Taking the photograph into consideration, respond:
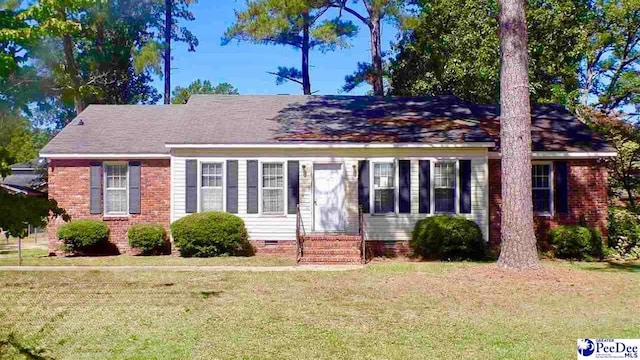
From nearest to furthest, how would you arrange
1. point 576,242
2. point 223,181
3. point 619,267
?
point 619,267, point 576,242, point 223,181

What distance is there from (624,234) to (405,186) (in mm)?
7200

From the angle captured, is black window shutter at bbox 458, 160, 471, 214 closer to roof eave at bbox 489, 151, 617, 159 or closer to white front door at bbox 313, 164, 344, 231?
roof eave at bbox 489, 151, 617, 159

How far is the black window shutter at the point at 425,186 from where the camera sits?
670 inches

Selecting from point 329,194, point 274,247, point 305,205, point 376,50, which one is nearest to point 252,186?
point 305,205

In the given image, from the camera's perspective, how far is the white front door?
17391 mm

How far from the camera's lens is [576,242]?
1662 cm

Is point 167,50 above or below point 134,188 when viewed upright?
above

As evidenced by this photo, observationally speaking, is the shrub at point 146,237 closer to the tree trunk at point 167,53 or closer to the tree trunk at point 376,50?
the tree trunk at point 167,53

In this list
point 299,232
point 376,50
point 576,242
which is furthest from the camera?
point 376,50

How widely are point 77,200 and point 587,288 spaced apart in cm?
1465

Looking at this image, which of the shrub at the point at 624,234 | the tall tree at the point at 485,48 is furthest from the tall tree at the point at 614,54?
the shrub at the point at 624,234

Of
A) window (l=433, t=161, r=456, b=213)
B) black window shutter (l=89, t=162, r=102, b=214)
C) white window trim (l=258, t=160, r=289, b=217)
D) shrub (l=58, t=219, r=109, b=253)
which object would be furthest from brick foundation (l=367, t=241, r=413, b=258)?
black window shutter (l=89, t=162, r=102, b=214)

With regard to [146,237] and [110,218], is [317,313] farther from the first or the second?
[110,218]

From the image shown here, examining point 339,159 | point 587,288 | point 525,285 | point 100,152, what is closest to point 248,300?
point 525,285
